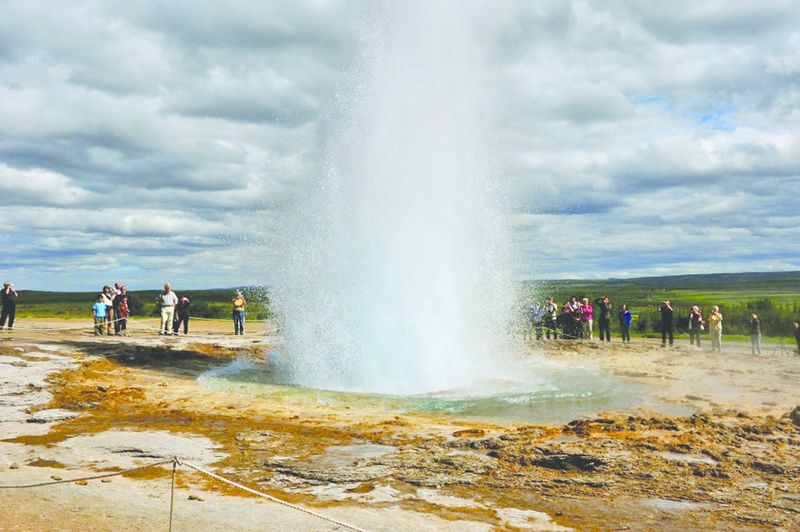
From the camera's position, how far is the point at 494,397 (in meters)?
11.7

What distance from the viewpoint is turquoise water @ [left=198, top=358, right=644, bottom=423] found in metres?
10.5

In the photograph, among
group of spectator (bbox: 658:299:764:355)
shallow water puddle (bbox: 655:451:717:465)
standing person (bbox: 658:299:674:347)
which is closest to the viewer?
shallow water puddle (bbox: 655:451:717:465)

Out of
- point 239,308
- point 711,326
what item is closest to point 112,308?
point 239,308

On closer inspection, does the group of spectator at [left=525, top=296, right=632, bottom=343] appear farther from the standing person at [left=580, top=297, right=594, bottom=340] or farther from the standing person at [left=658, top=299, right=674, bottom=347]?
the standing person at [left=658, top=299, right=674, bottom=347]

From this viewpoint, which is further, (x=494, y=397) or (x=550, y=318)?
(x=550, y=318)

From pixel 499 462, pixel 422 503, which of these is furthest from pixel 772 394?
pixel 422 503

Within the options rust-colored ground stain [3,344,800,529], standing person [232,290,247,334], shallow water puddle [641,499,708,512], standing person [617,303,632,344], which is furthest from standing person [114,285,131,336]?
shallow water puddle [641,499,708,512]

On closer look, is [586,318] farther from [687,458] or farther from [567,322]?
[687,458]

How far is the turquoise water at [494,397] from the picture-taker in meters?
10.5

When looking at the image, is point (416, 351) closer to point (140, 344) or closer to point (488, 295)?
point (488, 295)

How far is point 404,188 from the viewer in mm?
14719

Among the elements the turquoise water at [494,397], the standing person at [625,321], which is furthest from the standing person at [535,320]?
the turquoise water at [494,397]

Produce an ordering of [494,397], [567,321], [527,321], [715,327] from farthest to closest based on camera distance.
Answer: [567,321] → [527,321] → [715,327] → [494,397]

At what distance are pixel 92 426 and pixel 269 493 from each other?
3846 millimetres
